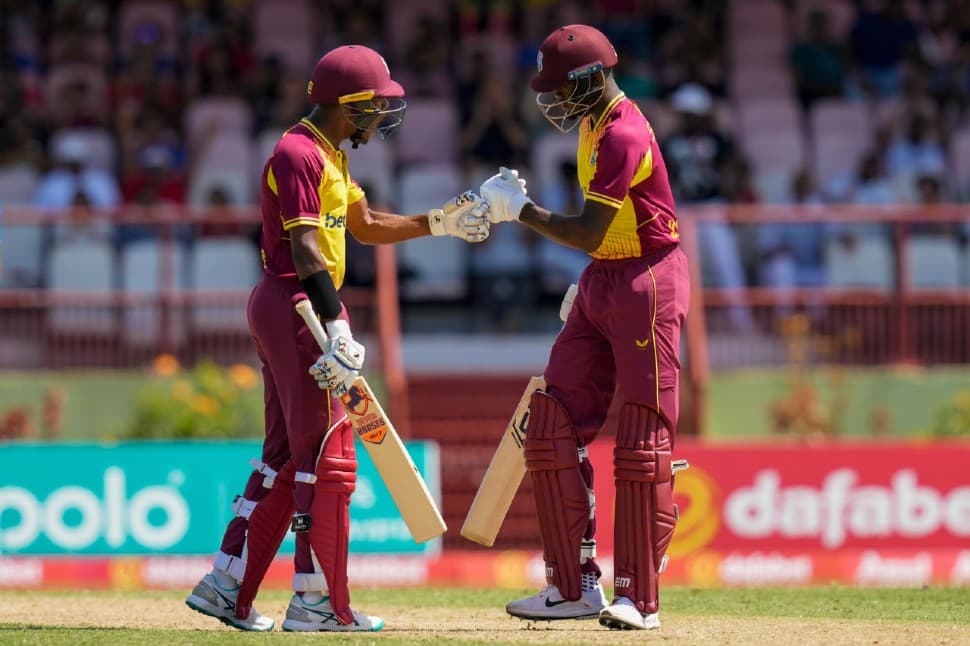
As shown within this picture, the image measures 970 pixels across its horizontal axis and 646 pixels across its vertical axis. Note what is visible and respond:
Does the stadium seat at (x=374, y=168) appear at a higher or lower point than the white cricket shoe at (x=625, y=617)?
higher

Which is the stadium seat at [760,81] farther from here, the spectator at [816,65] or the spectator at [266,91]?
the spectator at [266,91]

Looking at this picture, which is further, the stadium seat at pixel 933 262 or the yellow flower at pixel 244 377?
the stadium seat at pixel 933 262

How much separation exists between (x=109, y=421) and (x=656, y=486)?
7.29 m

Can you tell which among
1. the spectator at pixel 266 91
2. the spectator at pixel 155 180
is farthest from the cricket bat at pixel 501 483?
the spectator at pixel 266 91

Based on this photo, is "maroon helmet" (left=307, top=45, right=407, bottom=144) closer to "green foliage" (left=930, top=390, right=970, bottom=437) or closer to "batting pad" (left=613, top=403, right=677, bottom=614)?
"batting pad" (left=613, top=403, right=677, bottom=614)

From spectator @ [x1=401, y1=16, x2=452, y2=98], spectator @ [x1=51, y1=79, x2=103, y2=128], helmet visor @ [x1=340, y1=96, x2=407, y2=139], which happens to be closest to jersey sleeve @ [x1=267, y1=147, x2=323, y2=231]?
helmet visor @ [x1=340, y1=96, x2=407, y2=139]

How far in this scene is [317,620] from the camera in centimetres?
766

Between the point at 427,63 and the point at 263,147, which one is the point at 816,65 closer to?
the point at 427,63

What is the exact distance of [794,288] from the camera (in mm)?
13867

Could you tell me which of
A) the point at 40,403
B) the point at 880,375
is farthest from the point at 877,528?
the point at 40,403

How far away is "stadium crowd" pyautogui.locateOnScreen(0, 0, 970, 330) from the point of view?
14727 mm

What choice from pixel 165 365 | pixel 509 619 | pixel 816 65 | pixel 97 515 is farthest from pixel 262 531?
pixel 816 65

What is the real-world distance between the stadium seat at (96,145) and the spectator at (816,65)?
6.52 metres

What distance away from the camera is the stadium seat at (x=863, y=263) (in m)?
14.1
